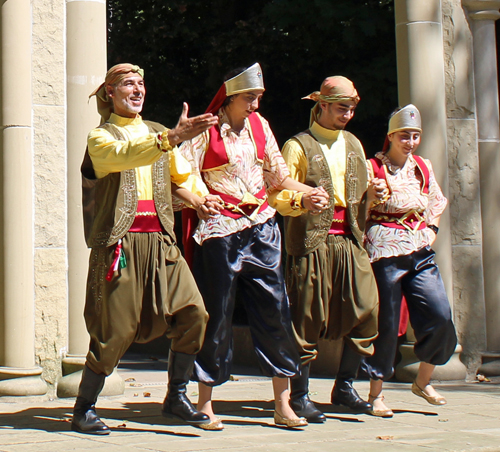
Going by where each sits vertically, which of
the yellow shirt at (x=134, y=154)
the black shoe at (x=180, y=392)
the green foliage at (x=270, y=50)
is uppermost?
the green foliage at (x=270, y=50)

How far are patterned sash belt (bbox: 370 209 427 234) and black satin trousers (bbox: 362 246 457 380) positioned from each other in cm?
17

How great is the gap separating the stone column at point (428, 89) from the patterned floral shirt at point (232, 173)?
8.63 ft

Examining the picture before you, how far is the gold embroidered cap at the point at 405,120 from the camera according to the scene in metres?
6.19

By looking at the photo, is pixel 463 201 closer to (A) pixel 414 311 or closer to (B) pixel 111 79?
(A) pixel 414 311

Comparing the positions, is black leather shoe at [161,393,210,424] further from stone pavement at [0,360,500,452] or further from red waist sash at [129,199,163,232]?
red waist sash at [129,199,163,232]

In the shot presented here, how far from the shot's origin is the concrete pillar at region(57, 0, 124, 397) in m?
6.62

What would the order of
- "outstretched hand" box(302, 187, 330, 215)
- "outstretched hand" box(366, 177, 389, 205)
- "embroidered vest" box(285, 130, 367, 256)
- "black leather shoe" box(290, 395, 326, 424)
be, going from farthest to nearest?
"outstretched hand" box(366, 177, 389, 205), "embroidered vest" box(285, 130, 367, 256), "black leather shoe" box(290, 395, 326, 424), "outstretched hand" box(302, 187, 330, 215)

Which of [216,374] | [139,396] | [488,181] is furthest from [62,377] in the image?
[488,181]

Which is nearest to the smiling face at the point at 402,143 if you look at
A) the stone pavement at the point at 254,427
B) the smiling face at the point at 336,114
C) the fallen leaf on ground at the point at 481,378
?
the smiling face at the point at 336,114

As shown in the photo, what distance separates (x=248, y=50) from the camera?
11828 millimetres

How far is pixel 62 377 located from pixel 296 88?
6.31 m

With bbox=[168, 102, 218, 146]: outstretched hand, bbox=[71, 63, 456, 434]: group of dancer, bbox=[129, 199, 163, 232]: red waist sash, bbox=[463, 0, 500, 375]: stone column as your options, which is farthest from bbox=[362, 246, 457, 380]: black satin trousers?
bbox=[463, 0, 500, 375]: stone column

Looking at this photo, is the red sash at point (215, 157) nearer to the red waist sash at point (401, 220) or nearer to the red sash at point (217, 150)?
the red sash at point (217, 150)

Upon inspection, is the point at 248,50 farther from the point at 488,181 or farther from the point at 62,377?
the point at 62,377
